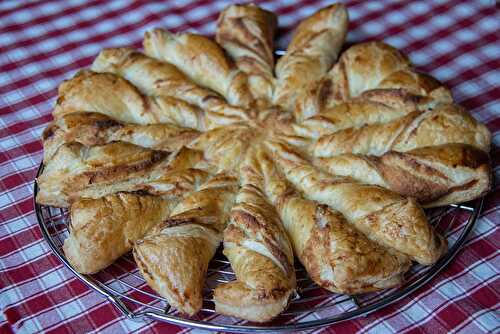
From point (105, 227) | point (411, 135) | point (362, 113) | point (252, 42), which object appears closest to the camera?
point (105, 227)

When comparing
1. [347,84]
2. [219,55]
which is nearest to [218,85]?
[219,55]

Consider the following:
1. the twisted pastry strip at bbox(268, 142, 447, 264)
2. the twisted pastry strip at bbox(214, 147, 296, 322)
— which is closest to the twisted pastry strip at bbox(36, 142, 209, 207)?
the twisted pastry strip at bbox(214, 147, 296, 322)

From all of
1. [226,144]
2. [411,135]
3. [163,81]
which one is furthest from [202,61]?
[411,135]

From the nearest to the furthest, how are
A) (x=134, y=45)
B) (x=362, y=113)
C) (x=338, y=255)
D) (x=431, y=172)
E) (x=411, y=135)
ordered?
1. (x=338, y=255)
2. (x=431, y=172)
3. (x=411, y=135)
4. (x=362, y=113)
5. (x=134, y=45)

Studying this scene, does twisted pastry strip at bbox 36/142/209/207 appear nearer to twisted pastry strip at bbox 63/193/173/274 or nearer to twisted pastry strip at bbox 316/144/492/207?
twisted pastry strip at bbox 63/193/173/274

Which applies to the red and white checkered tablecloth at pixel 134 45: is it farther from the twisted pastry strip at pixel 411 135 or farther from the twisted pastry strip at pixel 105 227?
the twisted pastry strip at pixel 411 135

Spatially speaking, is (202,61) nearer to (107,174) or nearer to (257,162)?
(257,162)
